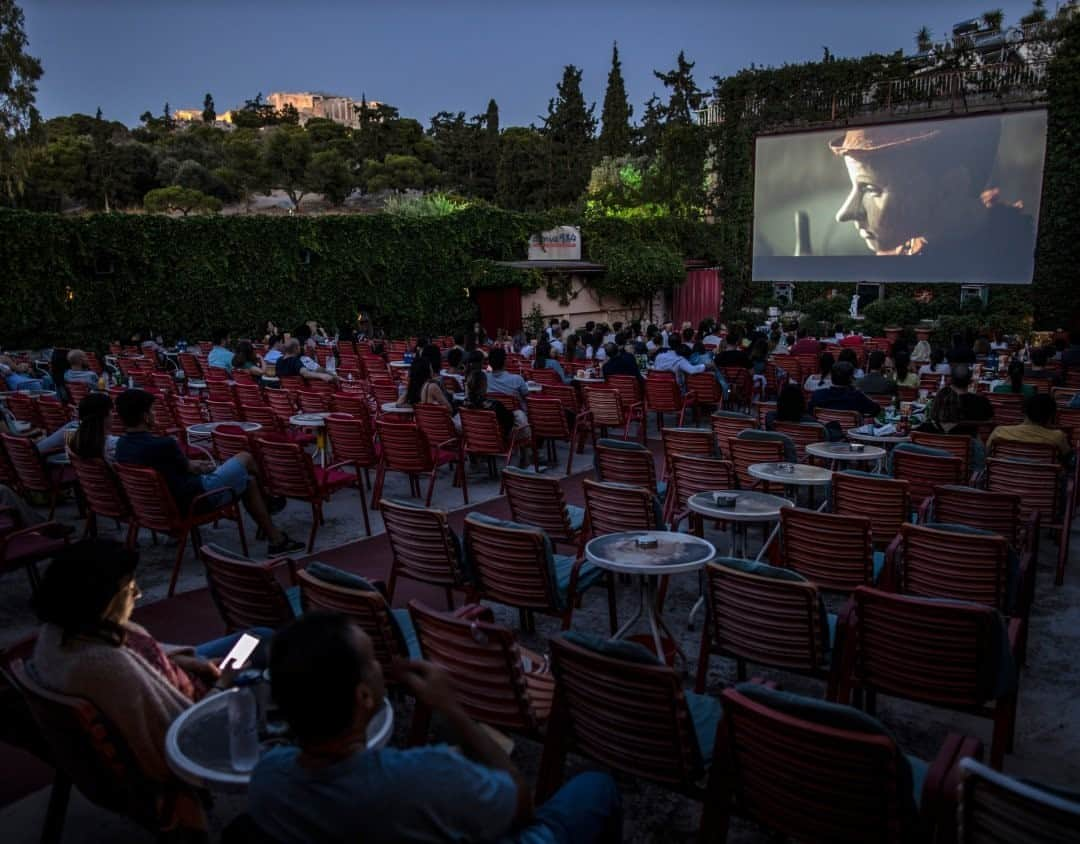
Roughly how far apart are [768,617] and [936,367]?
416 inches

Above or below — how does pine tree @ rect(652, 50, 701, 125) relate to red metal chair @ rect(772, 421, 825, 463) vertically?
above

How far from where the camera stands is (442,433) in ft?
26.6

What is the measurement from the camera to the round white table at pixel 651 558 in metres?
3.86

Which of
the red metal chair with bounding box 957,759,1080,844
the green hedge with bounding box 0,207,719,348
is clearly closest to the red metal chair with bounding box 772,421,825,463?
the red metal chair with bounding box 957,759,1080,844

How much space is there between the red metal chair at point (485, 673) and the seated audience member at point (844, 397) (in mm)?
5660

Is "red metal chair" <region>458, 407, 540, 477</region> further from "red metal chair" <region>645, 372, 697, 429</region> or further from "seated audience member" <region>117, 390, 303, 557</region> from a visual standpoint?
"red metal chair" <region>645, 372, 697, 429</region>

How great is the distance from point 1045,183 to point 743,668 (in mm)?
23784

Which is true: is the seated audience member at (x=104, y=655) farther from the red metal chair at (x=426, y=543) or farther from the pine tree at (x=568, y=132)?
the pine tree at (x=568, y=132)

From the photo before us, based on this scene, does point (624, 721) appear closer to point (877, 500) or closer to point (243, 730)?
point (243, 730)

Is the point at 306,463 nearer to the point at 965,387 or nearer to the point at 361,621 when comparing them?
the point at 361,621

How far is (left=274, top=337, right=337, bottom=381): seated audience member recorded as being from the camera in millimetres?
10406

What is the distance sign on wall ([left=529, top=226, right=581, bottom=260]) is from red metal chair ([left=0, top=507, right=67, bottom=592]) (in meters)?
21.6

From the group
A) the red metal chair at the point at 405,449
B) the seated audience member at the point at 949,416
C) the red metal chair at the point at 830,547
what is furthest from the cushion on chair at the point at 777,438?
the red metal chair at the point at 405,449

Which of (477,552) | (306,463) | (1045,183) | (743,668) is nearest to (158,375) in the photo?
(306,463)
